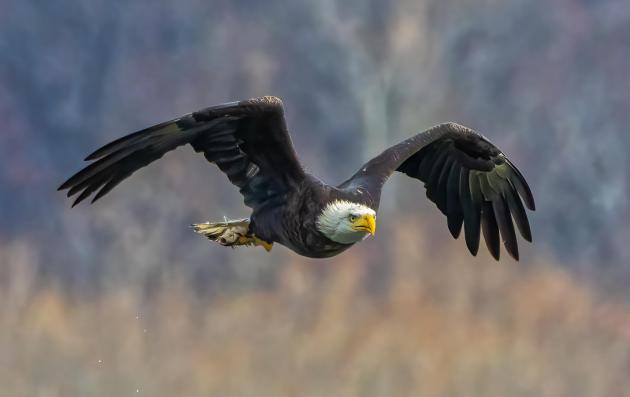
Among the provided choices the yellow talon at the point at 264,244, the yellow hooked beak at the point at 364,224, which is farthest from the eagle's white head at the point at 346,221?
the yellow talon at the point at 264,244

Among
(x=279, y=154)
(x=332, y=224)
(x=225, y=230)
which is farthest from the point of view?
(x=225, y=230)

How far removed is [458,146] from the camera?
12750 millimetres

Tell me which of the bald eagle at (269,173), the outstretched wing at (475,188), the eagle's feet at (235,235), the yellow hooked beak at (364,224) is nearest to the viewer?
the yellow hooked beak at (364,224)

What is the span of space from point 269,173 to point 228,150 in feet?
1.49

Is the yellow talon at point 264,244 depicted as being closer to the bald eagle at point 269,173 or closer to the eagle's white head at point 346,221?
the bald eagle at point 269,173

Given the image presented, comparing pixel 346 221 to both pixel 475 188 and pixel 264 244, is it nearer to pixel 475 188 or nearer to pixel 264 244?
pixel 264 244

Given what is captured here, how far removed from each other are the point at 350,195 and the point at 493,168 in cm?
344

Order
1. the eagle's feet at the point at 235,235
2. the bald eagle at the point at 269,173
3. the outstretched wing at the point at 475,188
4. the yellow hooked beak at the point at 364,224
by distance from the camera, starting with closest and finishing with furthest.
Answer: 1. the yellow hooked beak at the point at 364,224
2. the bald eagle at the point at 269,173
3. the eagle's feet at the point at 235,235
4. the outstretched wing at the point at 475,188

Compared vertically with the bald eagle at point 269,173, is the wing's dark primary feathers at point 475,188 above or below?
above

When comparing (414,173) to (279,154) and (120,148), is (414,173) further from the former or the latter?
(120,148)

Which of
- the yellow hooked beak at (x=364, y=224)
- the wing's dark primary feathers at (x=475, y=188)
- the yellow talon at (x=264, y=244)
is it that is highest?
the wing's dark primary feathers at (x=475, y=188)

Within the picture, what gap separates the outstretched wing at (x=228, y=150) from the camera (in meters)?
9.85

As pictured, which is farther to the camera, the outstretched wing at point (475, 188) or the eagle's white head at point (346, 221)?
the outstretched wing at point (475, 188)

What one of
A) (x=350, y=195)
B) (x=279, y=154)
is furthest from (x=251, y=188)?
(x=350, y=195)
